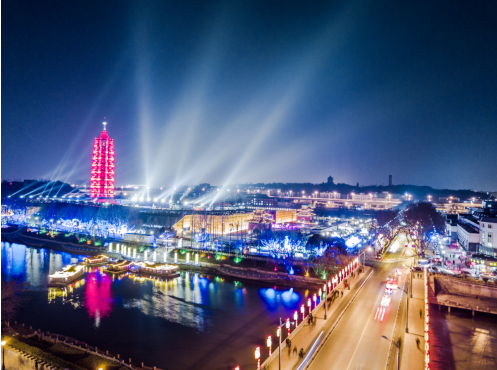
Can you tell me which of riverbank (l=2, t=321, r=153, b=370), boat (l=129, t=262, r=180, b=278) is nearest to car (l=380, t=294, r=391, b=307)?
riverbank (l=2, t=321, r=153, b=370)

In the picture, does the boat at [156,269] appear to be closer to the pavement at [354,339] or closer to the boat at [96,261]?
the boat at [96,261]

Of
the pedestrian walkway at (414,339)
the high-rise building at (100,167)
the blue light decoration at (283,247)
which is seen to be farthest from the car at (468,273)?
the high-rise building at (100,167)

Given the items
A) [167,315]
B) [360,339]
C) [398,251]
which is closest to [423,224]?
[398,251]

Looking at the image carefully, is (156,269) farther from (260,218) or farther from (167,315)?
(260,218)

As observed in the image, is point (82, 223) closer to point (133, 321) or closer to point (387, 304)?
point (133, 321)

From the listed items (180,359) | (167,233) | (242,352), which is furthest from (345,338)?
(167,233)
